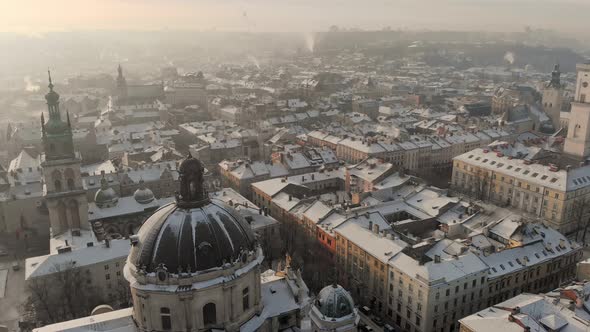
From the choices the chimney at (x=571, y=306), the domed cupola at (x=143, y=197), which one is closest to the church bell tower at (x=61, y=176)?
the domed cupola at (x=143, y=197)

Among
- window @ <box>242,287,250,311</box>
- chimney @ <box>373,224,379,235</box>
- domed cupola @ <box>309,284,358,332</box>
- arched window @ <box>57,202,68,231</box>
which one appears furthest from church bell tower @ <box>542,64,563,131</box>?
window @ <box>242,287,250,311</box>

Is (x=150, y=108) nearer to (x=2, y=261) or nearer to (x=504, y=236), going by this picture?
(x=2, y=261)

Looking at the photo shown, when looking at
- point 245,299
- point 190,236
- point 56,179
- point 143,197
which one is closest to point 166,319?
point 245,299

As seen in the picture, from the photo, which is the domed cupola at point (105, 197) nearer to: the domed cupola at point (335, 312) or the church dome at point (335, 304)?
the domed cupola at point (335, 312)

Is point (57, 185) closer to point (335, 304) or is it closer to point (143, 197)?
point (143, 197)

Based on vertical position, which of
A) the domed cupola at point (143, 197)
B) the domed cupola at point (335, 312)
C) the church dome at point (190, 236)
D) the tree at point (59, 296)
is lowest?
the tree at point (59, 296)

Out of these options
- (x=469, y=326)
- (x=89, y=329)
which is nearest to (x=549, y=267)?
(x=469, y=326)

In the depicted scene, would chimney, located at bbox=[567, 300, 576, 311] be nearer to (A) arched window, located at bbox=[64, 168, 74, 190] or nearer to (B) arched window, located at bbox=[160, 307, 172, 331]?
(B) arched window, located at bbox=[160, 307, 172, 331]
